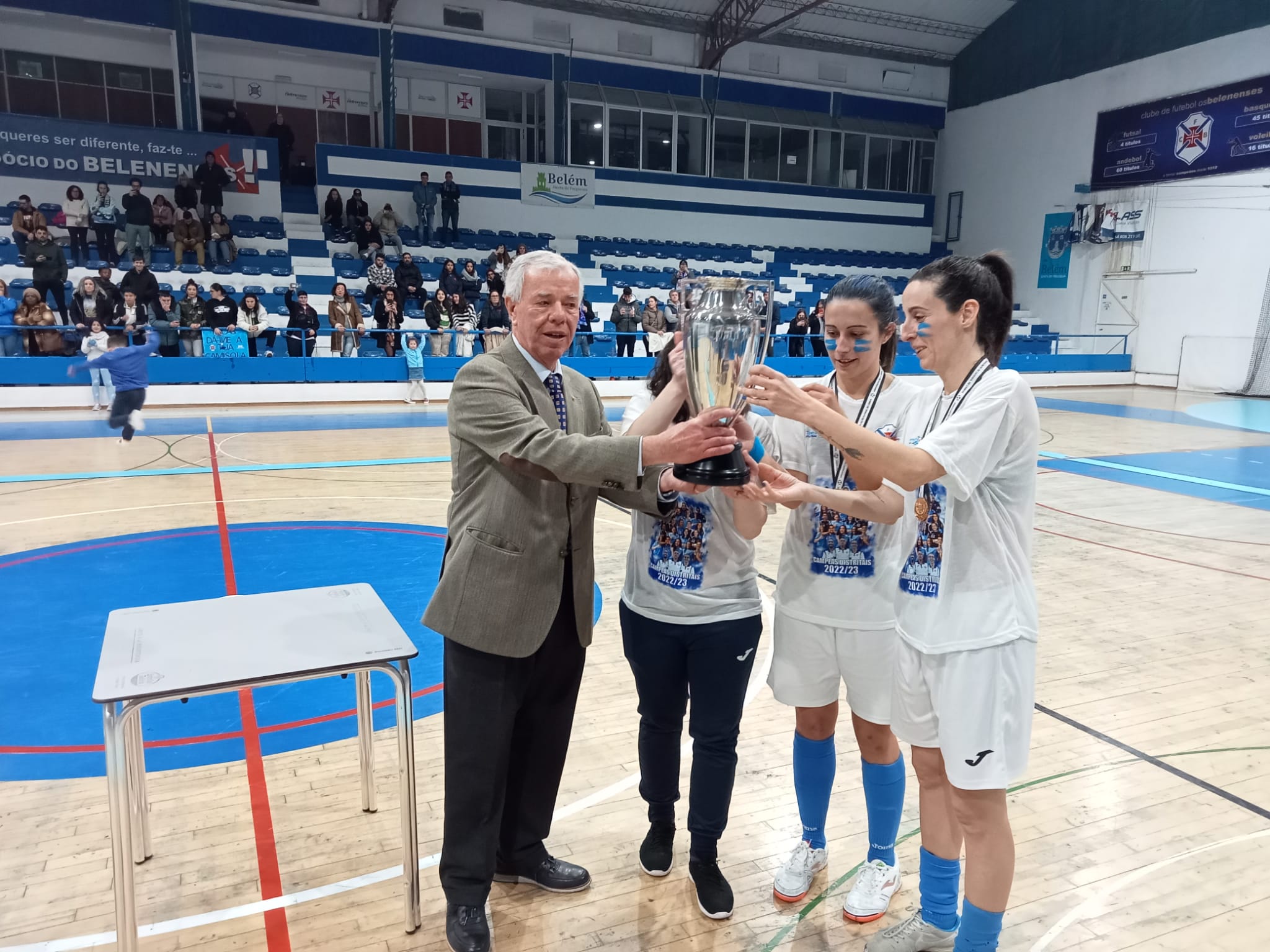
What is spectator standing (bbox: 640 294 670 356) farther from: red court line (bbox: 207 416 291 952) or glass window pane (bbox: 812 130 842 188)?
red court line (bbox: 207 416 291 952)

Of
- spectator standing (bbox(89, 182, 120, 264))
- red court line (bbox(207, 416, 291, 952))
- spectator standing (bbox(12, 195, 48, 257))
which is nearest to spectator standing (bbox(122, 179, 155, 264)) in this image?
spectator standing (bbox(89, 182, 120, 264))

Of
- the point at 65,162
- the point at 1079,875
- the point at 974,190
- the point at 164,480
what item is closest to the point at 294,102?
the point at 65,162

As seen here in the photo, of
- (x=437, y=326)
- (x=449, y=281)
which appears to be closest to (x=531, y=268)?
(x=437, y=326)

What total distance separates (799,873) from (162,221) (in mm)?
17516

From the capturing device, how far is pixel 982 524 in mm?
2039

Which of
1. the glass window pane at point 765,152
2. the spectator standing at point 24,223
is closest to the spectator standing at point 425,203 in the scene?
the spectator standing at point 24,223

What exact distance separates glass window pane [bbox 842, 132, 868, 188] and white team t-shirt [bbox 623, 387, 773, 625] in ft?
86.3

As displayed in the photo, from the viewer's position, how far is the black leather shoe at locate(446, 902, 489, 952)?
2352mm

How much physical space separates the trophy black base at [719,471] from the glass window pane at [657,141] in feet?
75.9

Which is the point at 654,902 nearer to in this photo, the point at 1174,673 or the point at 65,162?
the point at 1174,673

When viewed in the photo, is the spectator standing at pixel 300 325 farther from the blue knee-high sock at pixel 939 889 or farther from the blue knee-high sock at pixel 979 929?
the blue knee-high sock at pixel 979 929

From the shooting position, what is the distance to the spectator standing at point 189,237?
53.3 feet

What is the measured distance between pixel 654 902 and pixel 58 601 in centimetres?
422

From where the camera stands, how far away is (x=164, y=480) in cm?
816
